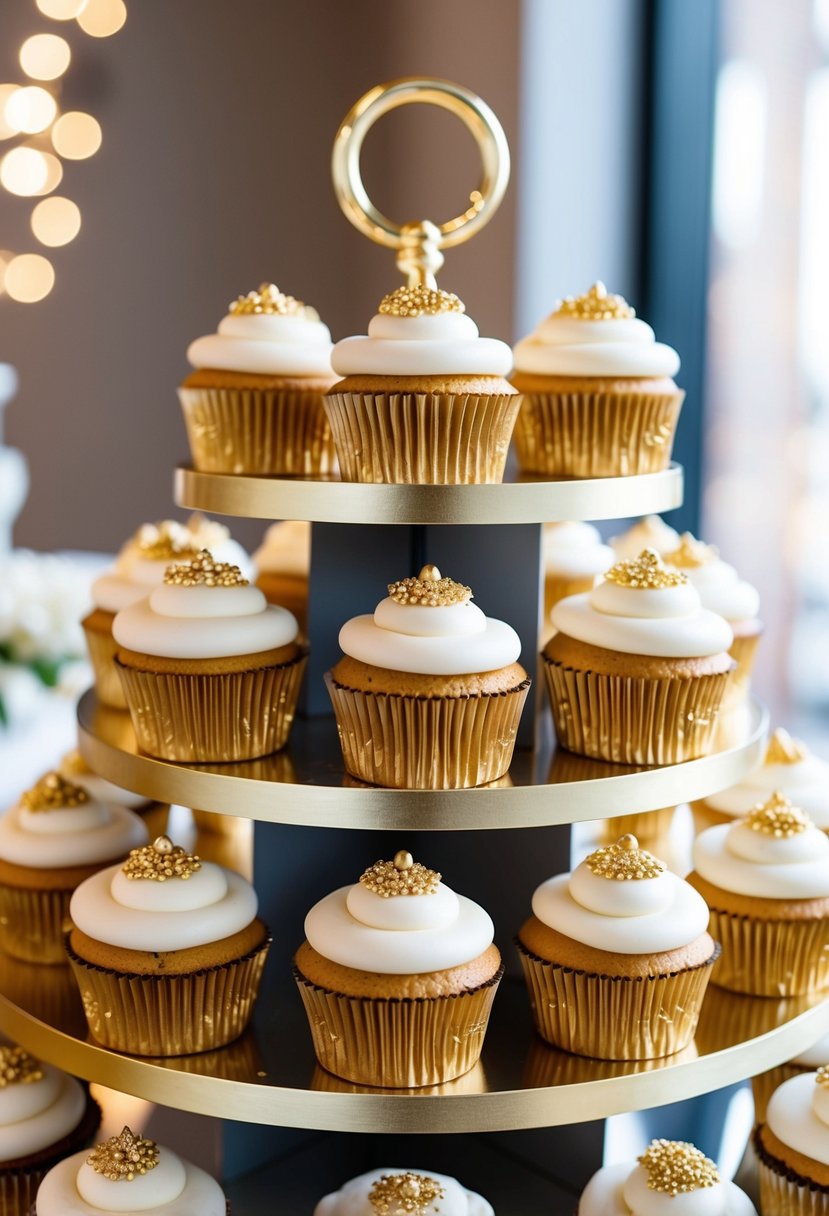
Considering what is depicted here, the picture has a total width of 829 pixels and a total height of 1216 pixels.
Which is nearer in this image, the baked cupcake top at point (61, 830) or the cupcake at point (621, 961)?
the cupcake at point (621, 961)

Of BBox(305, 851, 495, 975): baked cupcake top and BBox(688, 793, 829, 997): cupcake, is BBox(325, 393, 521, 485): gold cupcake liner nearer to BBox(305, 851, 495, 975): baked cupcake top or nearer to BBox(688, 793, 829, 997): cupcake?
BBox(305, 851, 495, 975): baked cupcake top

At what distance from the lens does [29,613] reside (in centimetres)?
299

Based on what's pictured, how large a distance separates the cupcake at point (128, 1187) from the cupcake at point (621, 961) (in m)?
0.41

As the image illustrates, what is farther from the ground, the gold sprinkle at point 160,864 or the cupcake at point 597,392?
the cupcake at point 597,392

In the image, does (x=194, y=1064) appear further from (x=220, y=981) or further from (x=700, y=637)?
(x=700, y=637)

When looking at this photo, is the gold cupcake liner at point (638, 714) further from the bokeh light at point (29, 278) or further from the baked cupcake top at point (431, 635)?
the bokeh light at point (29, 278)

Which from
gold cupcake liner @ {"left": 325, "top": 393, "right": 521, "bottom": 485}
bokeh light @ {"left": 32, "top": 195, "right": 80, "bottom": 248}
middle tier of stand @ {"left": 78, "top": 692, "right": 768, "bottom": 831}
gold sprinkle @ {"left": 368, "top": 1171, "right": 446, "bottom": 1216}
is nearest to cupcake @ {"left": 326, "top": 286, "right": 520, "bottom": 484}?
gold cupcake liner @ {"left": 325, "top": 393, "right": 521, "bottom": 485}

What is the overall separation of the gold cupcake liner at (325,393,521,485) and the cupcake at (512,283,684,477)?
146 millimetres

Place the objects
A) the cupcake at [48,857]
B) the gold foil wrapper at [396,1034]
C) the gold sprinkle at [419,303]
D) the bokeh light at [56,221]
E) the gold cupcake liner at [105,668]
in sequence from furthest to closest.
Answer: the bokeh light at [56,221] < the gold cupcake liner at [105,668] < the cupcake at [48,857] < the gold sprinkle at [419,303] < the gold foil wrapper at [396,1034]

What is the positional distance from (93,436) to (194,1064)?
2833 millimetres

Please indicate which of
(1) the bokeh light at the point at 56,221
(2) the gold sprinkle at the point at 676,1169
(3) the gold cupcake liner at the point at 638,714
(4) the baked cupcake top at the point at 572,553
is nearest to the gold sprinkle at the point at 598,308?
(4) the baked cupcake top at the point at 572,553

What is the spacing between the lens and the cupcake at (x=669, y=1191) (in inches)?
54.9

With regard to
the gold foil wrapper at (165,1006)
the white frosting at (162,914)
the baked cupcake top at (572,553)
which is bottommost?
the gold foil wrapper at (165,1006)

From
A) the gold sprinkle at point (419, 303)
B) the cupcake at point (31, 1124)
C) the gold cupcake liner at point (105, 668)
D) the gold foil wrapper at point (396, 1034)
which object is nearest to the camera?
Result: the gold foil wrapper at point (396, 1034)
